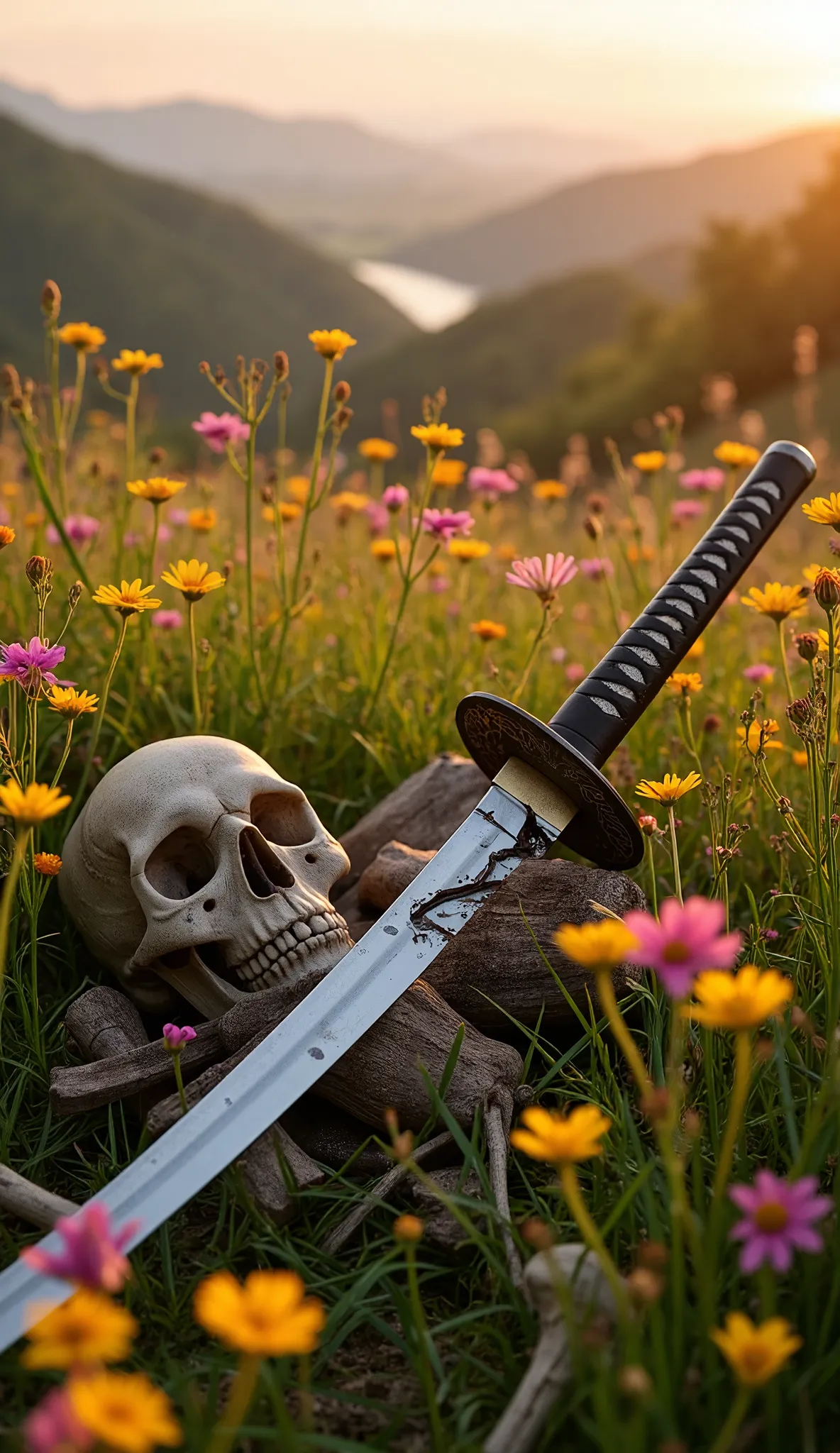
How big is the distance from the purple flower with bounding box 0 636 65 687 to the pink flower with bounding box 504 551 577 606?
1.06 metres

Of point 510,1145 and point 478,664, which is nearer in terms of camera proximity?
point 510,1145

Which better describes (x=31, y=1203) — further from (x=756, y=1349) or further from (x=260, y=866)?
(x=756, y=1349)

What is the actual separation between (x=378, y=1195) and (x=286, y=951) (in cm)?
51

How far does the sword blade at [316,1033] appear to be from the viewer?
1.54 meters

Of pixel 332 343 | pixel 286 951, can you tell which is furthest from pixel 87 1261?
pixel 332 343

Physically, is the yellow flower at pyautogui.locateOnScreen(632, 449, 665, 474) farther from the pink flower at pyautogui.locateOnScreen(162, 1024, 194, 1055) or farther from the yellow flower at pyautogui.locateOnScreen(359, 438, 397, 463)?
the pink flower at pyautogui.locateOnScreen(162, 1024, 194, 1055)

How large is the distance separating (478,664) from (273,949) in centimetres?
161

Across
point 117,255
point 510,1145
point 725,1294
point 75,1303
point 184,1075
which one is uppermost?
point 75,1303

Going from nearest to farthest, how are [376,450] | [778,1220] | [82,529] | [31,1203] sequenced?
[778,1220]
[31,1203]
[82,529]
[376,450]

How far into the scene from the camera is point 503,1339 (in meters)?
1.55

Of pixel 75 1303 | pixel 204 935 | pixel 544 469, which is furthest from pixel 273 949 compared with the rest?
pixel 544 469

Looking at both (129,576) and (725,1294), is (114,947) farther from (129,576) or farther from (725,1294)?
(129,576)

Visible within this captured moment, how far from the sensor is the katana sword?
1594 mm

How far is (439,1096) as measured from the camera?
1874mm
